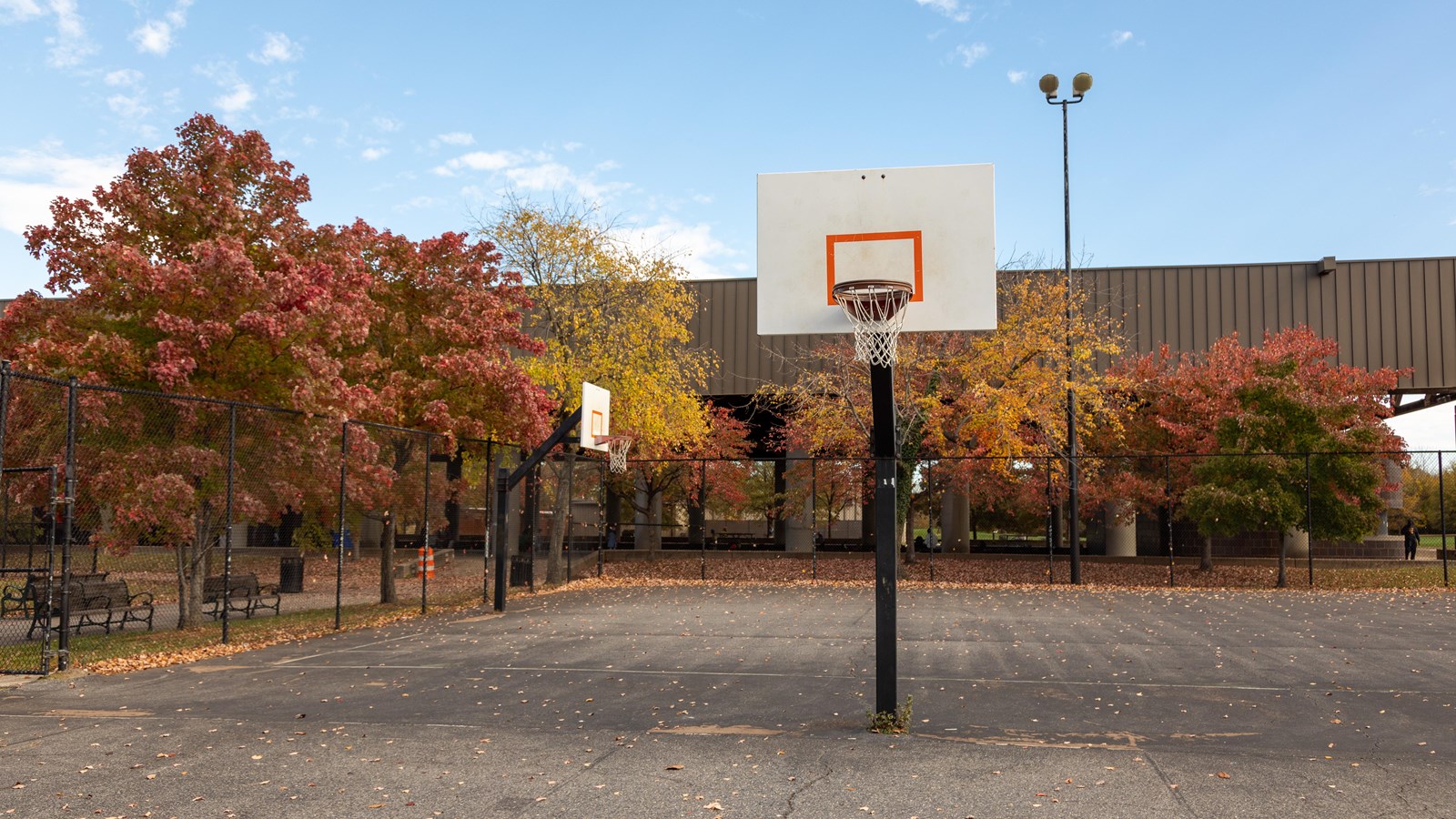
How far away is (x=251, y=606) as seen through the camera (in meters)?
16.8

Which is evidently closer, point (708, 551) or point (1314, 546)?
point (1314, 546)

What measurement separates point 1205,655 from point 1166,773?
19.2 ft

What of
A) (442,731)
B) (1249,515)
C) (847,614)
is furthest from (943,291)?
(1249,515)

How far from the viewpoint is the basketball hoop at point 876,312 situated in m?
8.00

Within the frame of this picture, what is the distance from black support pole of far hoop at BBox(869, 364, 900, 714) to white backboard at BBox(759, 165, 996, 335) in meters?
0.63

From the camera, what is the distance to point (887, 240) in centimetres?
831

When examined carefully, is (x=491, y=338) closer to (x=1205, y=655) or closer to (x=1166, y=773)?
(x=1205, y=655)

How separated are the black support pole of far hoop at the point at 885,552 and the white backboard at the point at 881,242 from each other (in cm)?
63

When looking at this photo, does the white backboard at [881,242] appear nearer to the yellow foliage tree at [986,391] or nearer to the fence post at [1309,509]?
the yellow foliage tree at [986,391]

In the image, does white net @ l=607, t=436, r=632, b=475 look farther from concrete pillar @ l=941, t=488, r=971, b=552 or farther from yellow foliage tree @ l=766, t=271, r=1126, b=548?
concrete pillar @ l=941, t=488, r=971, b=552

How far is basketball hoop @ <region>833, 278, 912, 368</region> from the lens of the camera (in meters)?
8.00

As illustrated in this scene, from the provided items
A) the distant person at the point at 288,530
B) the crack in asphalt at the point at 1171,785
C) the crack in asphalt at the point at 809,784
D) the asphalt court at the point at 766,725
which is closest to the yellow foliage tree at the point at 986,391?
the asphalt court at the point at 766,725

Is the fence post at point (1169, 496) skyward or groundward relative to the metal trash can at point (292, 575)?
skyward

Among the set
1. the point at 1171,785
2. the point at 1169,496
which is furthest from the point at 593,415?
the point at 1171,785
